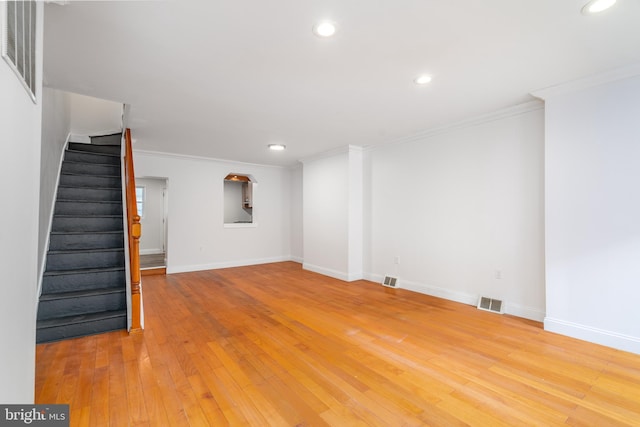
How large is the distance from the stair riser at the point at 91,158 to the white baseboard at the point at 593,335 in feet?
20.7

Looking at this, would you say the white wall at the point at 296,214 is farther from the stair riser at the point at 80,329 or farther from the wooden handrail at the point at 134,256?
the stair riser at the point at 80,329

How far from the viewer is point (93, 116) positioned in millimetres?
5676

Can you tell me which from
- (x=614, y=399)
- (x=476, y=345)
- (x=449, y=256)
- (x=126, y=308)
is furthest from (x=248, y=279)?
(x=614, y=399)

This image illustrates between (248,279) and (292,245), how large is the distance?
226 cm

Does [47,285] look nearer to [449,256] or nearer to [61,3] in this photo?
[61,3]

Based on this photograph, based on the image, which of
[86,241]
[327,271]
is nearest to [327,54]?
[86,241]

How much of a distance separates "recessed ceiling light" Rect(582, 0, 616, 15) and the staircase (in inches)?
178

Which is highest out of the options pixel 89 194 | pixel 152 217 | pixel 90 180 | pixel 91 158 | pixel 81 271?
pixel 91 158

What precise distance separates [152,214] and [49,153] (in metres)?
4.65

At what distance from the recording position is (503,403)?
1.76 meters
